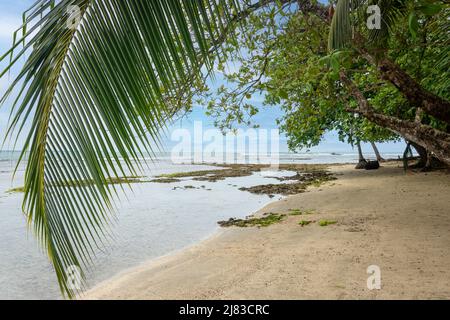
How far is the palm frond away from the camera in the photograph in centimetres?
113

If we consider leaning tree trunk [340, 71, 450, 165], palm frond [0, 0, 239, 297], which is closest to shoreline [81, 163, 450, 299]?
leaning tree trunk [340, 71, 450, 165]

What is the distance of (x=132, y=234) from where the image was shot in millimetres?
8453

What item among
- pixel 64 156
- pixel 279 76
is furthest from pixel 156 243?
pixel 64 156

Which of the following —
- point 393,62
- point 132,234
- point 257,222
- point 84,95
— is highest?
point 393,62

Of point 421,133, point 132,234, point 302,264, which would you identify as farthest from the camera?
point 132,234

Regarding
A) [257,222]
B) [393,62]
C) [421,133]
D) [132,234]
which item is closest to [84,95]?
[393,62]

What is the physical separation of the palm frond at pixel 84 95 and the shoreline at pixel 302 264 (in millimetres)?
2849

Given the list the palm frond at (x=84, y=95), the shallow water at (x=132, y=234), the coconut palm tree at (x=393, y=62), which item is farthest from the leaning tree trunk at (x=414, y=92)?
the palm frond at (x=84, y=95)

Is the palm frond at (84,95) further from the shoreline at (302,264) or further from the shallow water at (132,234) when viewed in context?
the shoreline at (302,264)

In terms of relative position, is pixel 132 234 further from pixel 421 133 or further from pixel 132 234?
pixel 421 133

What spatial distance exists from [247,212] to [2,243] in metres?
6.60

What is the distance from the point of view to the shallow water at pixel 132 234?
5520 millimetres

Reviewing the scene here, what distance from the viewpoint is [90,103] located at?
1157 millimetres

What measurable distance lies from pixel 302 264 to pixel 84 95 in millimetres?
4003
